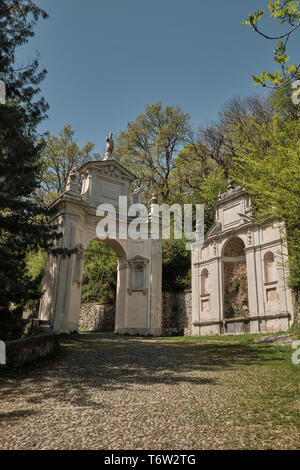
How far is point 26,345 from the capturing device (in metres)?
8.70

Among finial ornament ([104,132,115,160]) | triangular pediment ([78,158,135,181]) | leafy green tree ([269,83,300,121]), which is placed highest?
leafy green tree ([269,83,300,121])

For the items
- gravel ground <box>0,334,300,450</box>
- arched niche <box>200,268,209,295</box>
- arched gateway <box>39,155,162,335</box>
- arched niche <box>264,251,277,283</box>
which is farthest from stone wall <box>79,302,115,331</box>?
gravel ground <box>0,334,300,450</box>

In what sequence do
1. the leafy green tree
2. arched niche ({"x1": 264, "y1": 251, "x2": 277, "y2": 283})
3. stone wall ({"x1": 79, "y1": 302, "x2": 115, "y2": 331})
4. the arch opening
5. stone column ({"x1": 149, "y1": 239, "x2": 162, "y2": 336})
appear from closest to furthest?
arched niche ({"x1": 264, "y1": 251, "x2": 277, "y2": 283}), stone column ({"x1": 149, "y1": 239, "x2": 162, "y2": 336}), the leafy green tree, stone wall ({"x1": 79, "y1": 302, "x2": 115, "y2": 331}), the arch opening

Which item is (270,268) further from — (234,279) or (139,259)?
(139,259)

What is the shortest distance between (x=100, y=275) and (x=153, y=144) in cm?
1208

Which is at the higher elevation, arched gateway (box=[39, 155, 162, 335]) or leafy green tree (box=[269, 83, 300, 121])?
leafy green tree (box=[269, 83, 300, 121])

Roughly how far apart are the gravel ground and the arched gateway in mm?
8264

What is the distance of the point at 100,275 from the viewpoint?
2567 centimetres

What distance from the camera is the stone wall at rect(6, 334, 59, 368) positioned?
8180mm

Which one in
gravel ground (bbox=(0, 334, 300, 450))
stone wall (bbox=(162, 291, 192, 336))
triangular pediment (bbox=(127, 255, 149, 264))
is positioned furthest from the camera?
stone wall (bbox=(162, 291, 192, 336))

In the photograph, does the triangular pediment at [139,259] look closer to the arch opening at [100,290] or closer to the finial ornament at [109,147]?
the arch opening at [100,290]

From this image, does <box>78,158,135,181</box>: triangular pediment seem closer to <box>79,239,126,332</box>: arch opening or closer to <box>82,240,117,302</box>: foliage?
<box>79,239,126,332</box>: arch opening

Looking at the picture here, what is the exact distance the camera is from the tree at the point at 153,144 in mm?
29031

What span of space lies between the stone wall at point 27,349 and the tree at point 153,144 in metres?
20.3
